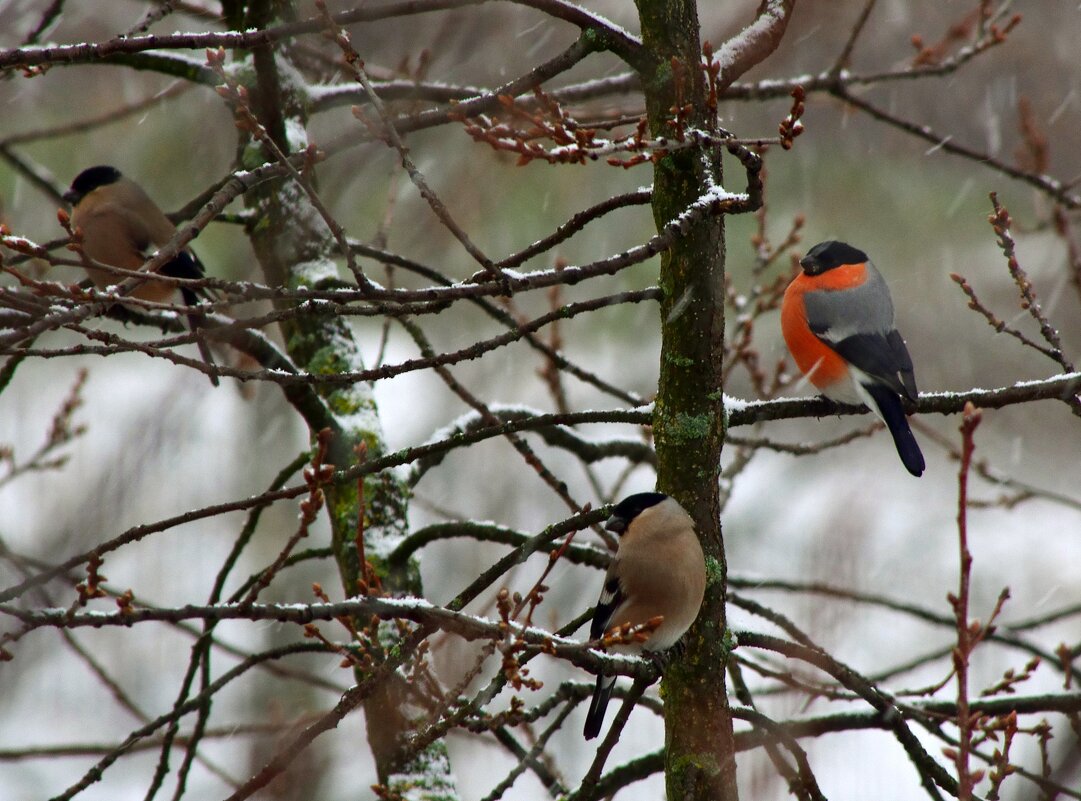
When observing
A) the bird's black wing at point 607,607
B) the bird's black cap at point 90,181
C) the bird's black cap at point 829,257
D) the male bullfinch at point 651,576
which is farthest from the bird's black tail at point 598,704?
the bird's black cap at point 90,181

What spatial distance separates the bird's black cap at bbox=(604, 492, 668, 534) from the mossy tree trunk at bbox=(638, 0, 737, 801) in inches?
8.2

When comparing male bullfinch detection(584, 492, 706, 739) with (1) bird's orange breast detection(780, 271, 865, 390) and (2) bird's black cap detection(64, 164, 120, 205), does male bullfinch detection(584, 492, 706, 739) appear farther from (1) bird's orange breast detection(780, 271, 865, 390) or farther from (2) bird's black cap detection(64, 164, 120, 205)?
(2) bird's black cap detection(64, 164, 120, 205)

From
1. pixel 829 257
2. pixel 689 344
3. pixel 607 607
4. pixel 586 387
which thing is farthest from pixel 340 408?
pixel 586 387

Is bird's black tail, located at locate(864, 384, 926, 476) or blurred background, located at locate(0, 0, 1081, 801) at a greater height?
blurred background, located at locate(0, 0, 1081, 801)

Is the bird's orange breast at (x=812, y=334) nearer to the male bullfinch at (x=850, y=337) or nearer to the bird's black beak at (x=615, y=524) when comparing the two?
the male bullfinch at (x=850, y=337)

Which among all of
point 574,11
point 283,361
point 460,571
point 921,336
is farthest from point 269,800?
point 921,336

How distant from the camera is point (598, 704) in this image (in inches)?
107

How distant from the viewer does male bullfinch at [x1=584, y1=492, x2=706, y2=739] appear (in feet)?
8.09

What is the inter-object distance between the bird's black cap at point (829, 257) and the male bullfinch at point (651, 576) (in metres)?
1.70

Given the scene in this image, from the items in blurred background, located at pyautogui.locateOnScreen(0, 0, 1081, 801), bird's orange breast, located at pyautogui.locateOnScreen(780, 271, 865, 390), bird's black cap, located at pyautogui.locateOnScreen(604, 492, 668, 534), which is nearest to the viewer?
bird's black cap, located at pyautogui.locateOnScreen(604, 492, 668, 534)

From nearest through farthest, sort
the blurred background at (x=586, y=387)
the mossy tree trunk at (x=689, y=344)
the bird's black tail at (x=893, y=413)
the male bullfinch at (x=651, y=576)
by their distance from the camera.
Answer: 1. the mossy tree trunk at (x=689, y=344)
2. the male bullfinch at (x=651, y=576)
3. the bird's black tail at (x=893, y=413)
4. the blurred background at (x=586, y=387)

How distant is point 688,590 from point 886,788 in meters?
5.83

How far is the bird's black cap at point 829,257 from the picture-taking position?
4.18 metres

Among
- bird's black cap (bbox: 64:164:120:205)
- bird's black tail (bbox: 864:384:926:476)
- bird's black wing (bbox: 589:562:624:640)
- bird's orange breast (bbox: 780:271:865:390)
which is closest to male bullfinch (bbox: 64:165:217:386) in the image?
bird's black cap (bbox: 64:164:120:205)
